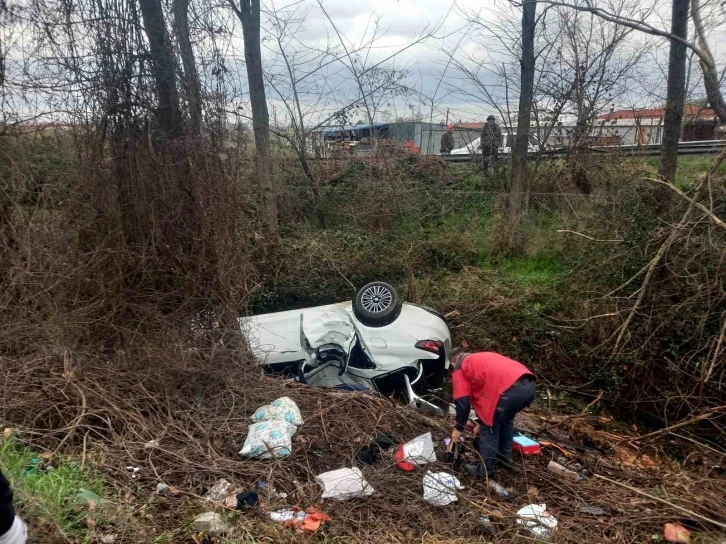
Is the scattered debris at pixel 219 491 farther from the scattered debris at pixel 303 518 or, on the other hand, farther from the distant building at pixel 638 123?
the distant building at pixel 638 123

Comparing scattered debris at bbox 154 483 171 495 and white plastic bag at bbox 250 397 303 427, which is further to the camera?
white plastic bag at bbox 250 397 303 427

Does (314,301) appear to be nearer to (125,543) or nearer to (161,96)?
(161,96)

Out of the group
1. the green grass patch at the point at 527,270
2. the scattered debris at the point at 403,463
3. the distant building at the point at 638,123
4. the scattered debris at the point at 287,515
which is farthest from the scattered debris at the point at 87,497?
the distant building at the point at 638,123

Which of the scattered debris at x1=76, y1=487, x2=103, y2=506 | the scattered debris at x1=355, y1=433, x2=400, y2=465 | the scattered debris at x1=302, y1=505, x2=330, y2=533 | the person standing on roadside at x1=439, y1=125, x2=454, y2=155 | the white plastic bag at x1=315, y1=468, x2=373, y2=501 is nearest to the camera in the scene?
the scattered debris at x1=76, y1=487, x2=103, y2=506

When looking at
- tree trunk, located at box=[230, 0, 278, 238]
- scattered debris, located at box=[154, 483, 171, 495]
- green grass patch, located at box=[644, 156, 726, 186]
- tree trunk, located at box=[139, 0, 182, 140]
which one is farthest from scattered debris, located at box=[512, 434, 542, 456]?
tree trunk, located at box=[230, 0, 278, 238]

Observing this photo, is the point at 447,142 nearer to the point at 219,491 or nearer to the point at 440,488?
the point at 440,488

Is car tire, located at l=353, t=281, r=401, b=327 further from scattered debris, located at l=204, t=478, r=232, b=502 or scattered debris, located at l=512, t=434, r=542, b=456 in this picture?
scattered debris, located at l=204, t=478, r=232, b=502

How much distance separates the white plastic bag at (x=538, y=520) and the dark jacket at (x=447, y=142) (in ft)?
42.5

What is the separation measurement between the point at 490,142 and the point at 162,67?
29.6 feet

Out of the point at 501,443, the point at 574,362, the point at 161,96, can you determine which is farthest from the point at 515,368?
the point at 161,96

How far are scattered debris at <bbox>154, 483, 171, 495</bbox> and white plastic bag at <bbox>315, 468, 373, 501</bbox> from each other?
3.71 feet

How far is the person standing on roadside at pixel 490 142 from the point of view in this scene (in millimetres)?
13383

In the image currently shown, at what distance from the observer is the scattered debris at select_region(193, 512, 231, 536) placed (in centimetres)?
372

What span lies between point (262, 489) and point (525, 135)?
369 inches
